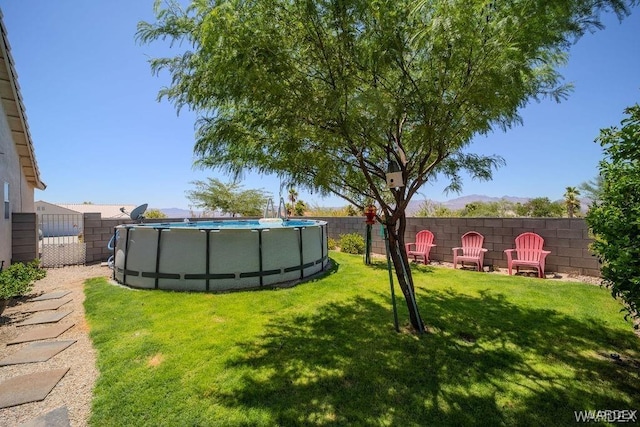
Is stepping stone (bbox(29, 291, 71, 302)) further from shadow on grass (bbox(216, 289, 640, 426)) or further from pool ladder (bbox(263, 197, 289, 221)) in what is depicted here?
pool ladder (bbox(263, 197, 289, 221))

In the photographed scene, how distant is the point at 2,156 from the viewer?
7.11 m

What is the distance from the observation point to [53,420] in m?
2.42

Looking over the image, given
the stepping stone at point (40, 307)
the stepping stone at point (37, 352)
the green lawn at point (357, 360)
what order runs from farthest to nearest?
the stepping stone at point (40, 307), the stepping stone at point (37, 352), the green lawn at point (357, 360)

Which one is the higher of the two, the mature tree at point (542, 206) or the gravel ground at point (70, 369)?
the mature tree at point (542, 206)

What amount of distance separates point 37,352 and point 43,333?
0.74m

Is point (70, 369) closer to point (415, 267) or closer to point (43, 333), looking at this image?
point (43, 333)

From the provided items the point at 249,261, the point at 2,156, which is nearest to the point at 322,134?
the point at 249,261

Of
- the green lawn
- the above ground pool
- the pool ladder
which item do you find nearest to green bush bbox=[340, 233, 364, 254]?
the pool ladder

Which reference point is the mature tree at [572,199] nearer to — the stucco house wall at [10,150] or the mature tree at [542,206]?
the mature tree at [542,206]

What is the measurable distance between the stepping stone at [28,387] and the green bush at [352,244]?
28.9 ft

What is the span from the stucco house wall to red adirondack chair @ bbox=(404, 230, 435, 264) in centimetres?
1060

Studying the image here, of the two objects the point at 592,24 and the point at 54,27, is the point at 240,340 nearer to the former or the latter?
the point at 592,24

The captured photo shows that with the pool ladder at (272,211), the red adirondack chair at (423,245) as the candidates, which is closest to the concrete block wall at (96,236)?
the pool ladder at (272,211)

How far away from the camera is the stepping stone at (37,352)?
3.47 m
